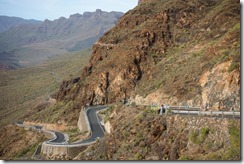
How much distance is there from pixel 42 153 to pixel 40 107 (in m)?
41.2

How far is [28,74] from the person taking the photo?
19850 centimetres

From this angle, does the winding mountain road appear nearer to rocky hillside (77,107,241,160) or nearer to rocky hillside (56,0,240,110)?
rocky hillside (56,0,240,110)

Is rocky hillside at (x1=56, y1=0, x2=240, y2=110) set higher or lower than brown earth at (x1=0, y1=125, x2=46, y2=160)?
higher

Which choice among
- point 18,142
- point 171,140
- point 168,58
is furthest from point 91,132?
point 18,142

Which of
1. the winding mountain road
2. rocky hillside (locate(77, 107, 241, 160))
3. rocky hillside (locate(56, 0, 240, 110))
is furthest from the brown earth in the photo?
rocky hillside (locate(77, 107, 241, 160))

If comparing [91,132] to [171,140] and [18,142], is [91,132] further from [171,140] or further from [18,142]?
[18,142]

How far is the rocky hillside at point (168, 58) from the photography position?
32756mm

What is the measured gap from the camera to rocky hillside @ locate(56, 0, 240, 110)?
1290 inches

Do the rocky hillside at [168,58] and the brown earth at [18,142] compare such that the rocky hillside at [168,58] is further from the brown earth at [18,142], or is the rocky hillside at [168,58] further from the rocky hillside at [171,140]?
the brown earth at [18,142]

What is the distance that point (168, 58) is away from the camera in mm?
51906

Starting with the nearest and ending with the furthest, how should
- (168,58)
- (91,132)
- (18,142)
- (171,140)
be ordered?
1. (171,140)
2. (91,132)
3. (168,58)
4. (18,142)

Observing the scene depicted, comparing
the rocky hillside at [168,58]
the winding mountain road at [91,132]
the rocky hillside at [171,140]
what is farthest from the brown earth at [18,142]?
the rocky hillside at [171,140]

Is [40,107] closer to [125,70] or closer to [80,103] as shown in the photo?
[80,103]

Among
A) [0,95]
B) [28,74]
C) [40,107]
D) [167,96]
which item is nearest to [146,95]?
[167,96]
